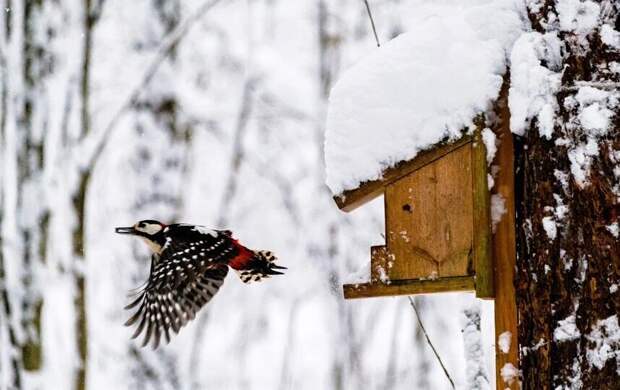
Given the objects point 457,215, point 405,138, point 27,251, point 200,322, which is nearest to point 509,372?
point 457,215

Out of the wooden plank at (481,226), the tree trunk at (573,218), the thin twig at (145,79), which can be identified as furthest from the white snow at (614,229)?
the thin twig at (145,79)

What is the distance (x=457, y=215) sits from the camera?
3164 mm

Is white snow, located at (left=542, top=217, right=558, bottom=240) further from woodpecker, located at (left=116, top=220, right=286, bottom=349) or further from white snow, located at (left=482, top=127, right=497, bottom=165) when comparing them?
woodpecker, located at (left=116, top=220, right=286, bottom=349)

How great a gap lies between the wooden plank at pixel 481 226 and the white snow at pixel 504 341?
0.37ft

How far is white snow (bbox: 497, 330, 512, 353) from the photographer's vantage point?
118 inches

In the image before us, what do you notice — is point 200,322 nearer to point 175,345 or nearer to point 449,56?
point 175,345

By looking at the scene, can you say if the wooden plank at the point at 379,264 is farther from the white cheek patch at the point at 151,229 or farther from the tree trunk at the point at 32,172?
the tree trunk at the point at 32,172

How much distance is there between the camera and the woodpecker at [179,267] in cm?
479

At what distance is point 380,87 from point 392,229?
439 millimetres

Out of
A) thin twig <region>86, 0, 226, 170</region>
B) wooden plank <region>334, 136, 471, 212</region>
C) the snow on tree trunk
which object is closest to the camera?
wooden plank <region>334, 136, 471, 212</region>

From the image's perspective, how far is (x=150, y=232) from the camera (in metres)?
4.94

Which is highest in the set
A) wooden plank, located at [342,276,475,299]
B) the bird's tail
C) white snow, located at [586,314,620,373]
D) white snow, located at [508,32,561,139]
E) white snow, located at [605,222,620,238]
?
white snow, located at [508,32,561,139]

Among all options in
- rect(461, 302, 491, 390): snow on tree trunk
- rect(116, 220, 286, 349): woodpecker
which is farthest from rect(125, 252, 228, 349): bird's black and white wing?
rect(461, 302, 491, 390): snow on tree trunk

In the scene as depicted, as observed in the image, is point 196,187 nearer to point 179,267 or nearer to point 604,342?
point 179,267
